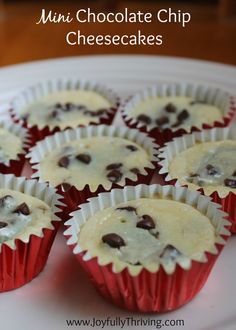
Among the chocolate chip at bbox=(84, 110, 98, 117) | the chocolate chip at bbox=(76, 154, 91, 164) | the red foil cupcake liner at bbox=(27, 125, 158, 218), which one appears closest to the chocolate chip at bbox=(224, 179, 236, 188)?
the red foil cupcake liner at bbox=(27, 125, 158, 218)

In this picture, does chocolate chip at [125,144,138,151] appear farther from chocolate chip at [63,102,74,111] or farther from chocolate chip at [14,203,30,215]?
chocolate chip at [14,203,30,215]

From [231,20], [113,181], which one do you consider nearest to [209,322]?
[113,181]

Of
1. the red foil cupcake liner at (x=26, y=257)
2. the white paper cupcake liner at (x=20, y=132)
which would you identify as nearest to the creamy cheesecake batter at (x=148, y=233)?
the red foil cupcake liner at (x=26, y=257)

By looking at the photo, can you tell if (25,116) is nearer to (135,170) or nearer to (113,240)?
(135,170)

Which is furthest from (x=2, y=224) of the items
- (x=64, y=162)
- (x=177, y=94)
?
Result: (x=177, y=94)

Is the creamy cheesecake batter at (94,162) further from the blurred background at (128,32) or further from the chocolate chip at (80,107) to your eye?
the blurred background at (128,32)

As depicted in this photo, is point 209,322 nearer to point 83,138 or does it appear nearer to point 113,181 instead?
point 113,181
